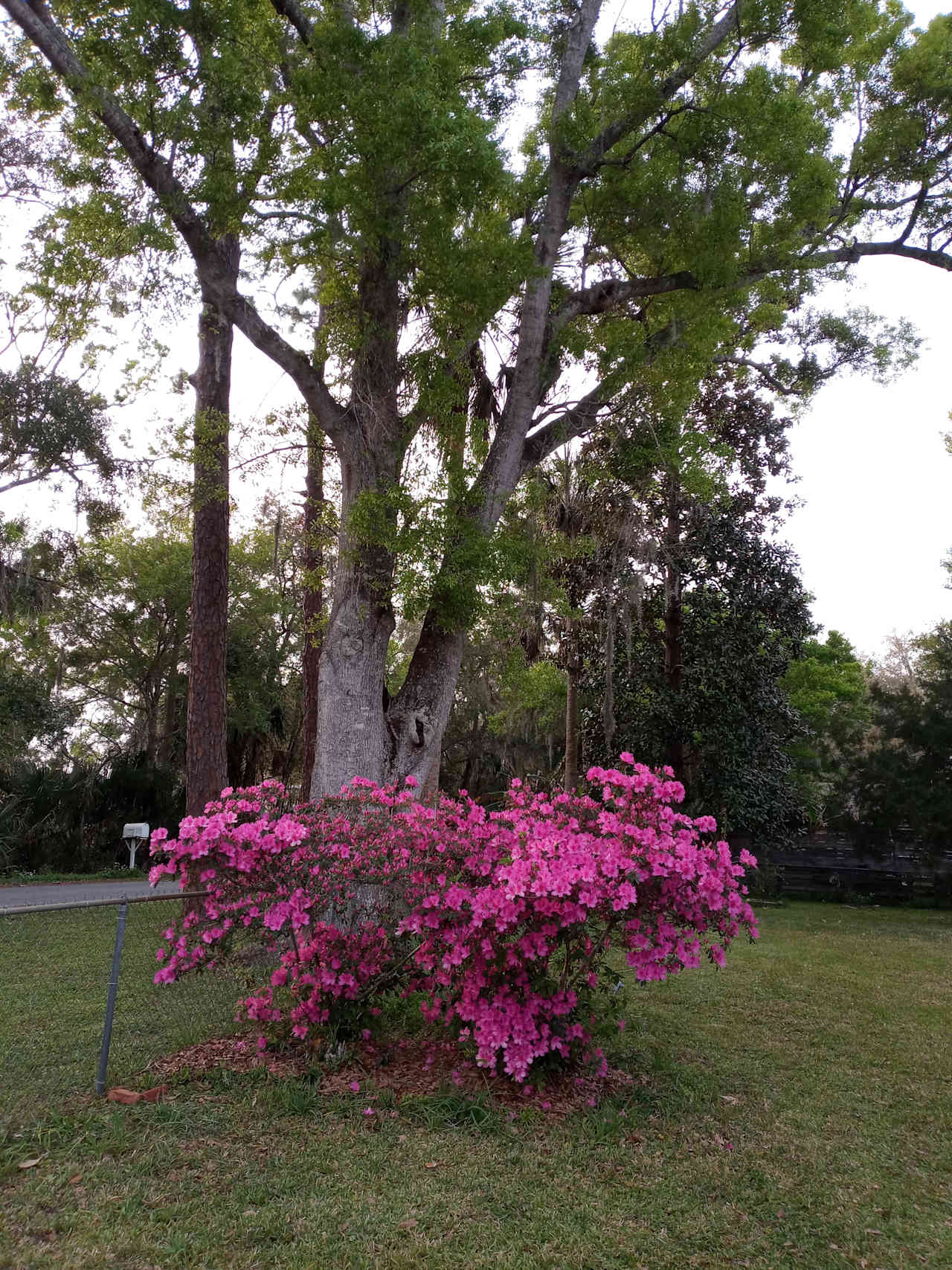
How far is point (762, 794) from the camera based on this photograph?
1431 centimetres

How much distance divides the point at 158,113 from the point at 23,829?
12.1 metres

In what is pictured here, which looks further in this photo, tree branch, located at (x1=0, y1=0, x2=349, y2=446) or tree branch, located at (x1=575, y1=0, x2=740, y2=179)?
tree branch, located at (x1=575, y1=0, x2=740, y2=179)

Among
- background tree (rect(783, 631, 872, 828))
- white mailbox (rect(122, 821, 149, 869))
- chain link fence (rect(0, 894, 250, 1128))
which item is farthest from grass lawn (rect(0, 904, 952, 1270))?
background tree (rect(783, 631, 872, 828))

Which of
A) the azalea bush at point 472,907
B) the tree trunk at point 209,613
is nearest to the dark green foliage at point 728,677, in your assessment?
the tree trunk at point 209,613

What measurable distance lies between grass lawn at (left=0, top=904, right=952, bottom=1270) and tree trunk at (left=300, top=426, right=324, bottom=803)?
3891 millimetres

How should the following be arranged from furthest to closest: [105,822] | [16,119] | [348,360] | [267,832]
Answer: [105,822] → [16,119] → [348,360] → [267,832]

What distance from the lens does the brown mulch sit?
438cm

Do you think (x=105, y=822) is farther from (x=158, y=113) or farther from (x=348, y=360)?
(x=158, y=113)

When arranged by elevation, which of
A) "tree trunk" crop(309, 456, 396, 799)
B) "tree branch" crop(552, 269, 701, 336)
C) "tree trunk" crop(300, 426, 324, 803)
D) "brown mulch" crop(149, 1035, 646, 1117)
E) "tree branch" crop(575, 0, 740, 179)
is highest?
Answer: "tree branch" crop(575, 0, 740, 179)

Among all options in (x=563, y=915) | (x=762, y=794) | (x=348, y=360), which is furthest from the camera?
(x=762, y=794)

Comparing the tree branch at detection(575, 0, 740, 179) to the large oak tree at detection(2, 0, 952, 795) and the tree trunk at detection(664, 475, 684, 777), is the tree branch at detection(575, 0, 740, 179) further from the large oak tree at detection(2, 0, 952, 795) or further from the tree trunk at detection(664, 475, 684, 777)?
the tree trunk at detection(664, 475, 684, 777)

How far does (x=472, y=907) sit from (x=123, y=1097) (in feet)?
6.15

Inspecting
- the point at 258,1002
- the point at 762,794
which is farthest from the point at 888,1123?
the point at 762,794

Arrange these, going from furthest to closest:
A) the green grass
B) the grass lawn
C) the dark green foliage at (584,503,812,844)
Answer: the dark green foliage at (584,503,812,844) → the green grass → the grass lawn
